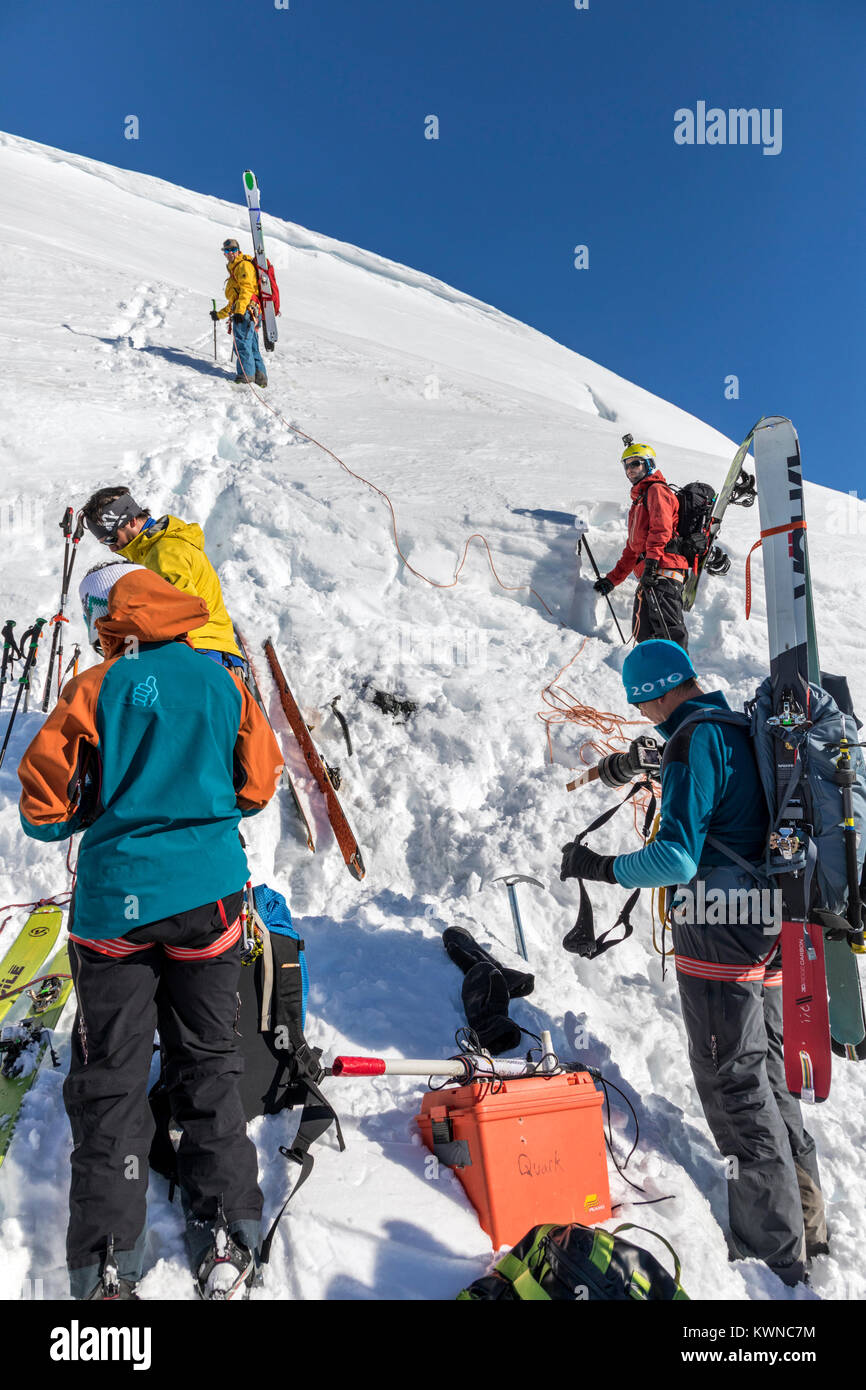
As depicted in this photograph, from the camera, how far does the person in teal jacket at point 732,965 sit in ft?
9.25

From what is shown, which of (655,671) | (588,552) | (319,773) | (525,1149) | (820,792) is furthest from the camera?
(588,552)

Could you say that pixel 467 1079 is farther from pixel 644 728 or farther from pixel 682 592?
pixel 682 592

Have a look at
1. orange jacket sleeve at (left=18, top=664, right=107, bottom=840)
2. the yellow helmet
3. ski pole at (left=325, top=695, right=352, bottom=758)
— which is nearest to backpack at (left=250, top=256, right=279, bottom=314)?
the yellow helmet

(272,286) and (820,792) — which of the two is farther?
(272,286)

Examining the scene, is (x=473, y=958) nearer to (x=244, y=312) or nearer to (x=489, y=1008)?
(x=489, y=1008)

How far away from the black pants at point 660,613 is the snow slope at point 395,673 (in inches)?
19.2

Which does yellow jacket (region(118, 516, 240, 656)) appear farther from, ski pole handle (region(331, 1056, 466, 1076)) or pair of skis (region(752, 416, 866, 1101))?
pair of skis (region(752, 416, 866, 1101))

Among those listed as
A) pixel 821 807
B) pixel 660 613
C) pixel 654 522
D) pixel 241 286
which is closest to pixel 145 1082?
pixel 821 807

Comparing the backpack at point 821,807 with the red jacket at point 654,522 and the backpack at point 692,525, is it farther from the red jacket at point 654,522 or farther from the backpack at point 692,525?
the backpack at point 692,525

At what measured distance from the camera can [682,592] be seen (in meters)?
6.68

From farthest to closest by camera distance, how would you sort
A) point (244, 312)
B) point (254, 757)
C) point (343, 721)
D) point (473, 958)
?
point (244, 312), point (343, 721), point (473, 958), point (254, 757)

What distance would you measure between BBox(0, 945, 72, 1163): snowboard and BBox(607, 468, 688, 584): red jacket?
533 centimetres

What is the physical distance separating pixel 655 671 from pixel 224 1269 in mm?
2485

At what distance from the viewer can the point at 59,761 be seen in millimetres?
2178
